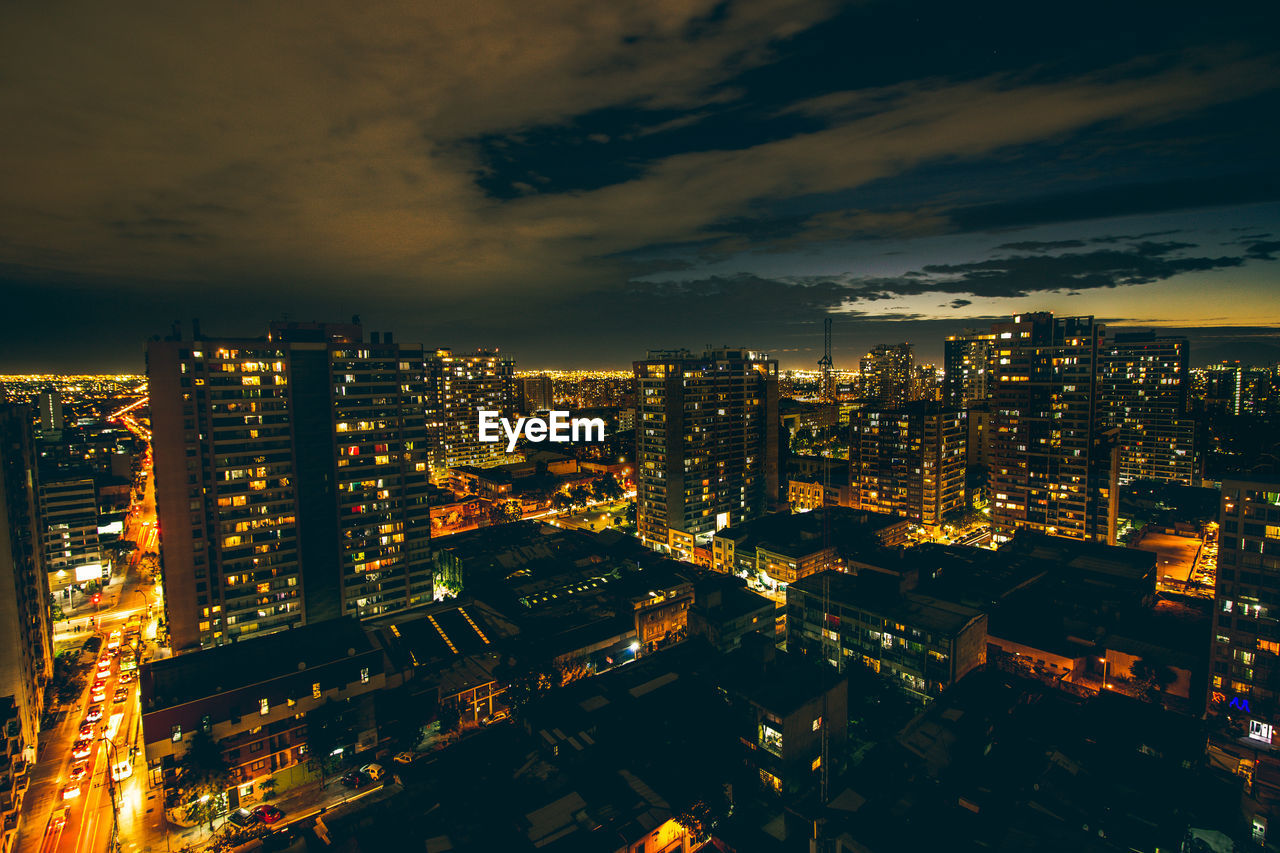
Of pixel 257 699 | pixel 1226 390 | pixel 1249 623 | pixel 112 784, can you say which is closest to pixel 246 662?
pixel 257 699

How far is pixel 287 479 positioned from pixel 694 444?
40.3m

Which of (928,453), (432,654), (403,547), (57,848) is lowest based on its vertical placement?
(57,848)

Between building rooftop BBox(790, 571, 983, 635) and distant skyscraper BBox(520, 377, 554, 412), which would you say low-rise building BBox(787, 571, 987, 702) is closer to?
building rooftop BBox(790, 571, 983, 635)

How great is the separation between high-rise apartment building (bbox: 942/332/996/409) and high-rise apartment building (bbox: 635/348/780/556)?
83529 mm

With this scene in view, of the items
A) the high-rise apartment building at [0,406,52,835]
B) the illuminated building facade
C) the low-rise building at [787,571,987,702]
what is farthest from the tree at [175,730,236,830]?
the illuminated building facade

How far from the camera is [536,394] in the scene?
178 metres

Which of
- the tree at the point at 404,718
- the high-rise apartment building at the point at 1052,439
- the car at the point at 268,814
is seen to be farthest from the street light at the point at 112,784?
the high-rise apartment building at the point at 1052,439

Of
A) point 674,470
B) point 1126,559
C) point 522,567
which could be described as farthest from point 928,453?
point 522,567

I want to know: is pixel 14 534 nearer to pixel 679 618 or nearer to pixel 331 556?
pixel 331 556

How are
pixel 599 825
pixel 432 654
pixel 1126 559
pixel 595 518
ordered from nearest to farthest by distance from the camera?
pixel 599 825
pixel 432 654
pixel 1126 559
pixel 595 518

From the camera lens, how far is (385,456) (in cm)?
5022

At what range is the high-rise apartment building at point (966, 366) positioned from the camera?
136 m

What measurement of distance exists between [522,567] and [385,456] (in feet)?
52.4

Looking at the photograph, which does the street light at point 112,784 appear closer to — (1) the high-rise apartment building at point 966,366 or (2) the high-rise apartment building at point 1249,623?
(2) the high-rise apartment building at point 1249,623
